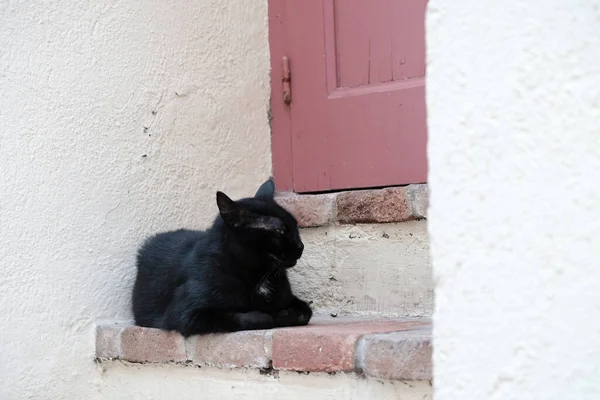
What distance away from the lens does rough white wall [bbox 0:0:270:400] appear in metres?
2.71

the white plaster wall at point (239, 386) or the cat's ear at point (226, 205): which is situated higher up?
the cat's ear at point (226, 205)

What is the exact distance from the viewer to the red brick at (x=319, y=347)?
2.05 meters

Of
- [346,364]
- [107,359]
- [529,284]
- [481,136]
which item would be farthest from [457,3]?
[107,359]

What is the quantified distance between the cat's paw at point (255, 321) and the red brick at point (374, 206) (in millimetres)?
617

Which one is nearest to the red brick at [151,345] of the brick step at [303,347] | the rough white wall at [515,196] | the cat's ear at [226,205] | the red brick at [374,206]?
the brick step at [303,347]

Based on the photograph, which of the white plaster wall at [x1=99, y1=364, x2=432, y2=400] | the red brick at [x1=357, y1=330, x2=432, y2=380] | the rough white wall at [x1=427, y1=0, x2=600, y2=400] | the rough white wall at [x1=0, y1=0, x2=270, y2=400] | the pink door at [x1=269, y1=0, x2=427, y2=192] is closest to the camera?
the rough white wall at [x1=427, y1=0, x2=600, y2=400]

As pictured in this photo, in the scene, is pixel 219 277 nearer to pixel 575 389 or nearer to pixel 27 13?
pixel 27 13

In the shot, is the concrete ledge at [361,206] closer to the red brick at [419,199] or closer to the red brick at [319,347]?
the red brick at [419,199]

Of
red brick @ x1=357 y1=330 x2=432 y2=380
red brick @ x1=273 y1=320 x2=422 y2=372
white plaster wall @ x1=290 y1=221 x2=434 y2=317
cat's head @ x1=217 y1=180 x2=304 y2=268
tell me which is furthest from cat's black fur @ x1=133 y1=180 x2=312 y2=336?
red brick @ x1=357 y1=330 x2=432 y2=380

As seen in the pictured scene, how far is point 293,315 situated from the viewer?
2.56m

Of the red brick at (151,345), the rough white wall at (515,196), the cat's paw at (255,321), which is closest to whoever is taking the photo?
the rough white wall at (515,196)

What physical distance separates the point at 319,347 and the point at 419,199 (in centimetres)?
82

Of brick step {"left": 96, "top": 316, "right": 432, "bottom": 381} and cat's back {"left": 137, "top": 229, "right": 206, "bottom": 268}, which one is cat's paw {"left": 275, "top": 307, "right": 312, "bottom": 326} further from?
cat's back {"left": 137, "top": 229, "right": 206, "bottom": 268}

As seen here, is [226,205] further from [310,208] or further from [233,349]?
[310,208]
